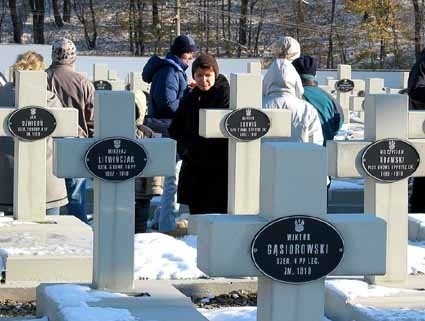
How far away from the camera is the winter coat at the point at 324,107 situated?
29.3ft

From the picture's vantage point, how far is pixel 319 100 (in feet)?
29.3

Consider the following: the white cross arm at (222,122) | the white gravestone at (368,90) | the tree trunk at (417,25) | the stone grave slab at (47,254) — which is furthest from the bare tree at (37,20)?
the stone grave slab at (47,254)

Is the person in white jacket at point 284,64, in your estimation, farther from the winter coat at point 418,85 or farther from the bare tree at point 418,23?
the bare tree at point 418,23

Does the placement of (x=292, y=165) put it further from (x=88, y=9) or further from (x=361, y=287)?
(x=88, y=9)

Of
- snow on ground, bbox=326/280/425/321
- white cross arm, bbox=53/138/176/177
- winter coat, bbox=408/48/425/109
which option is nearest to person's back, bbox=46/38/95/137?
winter coat, bbox=408/48/425/109

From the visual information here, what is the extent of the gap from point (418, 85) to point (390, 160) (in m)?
3.37

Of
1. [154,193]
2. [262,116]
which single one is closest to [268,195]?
[262,116]

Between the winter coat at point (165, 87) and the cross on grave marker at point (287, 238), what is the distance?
559cm

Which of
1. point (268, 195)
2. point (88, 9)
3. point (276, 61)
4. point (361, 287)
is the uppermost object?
point (88, 9)

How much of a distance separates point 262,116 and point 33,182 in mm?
1607

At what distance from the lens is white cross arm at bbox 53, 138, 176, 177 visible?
238 inches

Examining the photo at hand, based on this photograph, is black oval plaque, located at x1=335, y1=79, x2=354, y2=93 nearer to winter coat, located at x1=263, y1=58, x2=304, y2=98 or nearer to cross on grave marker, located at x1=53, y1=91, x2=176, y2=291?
winter coat, located at x1=263, y1=58, x2=304, y2=98

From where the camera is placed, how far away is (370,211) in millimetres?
6406

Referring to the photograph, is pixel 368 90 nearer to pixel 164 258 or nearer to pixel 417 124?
pixel 417 124
